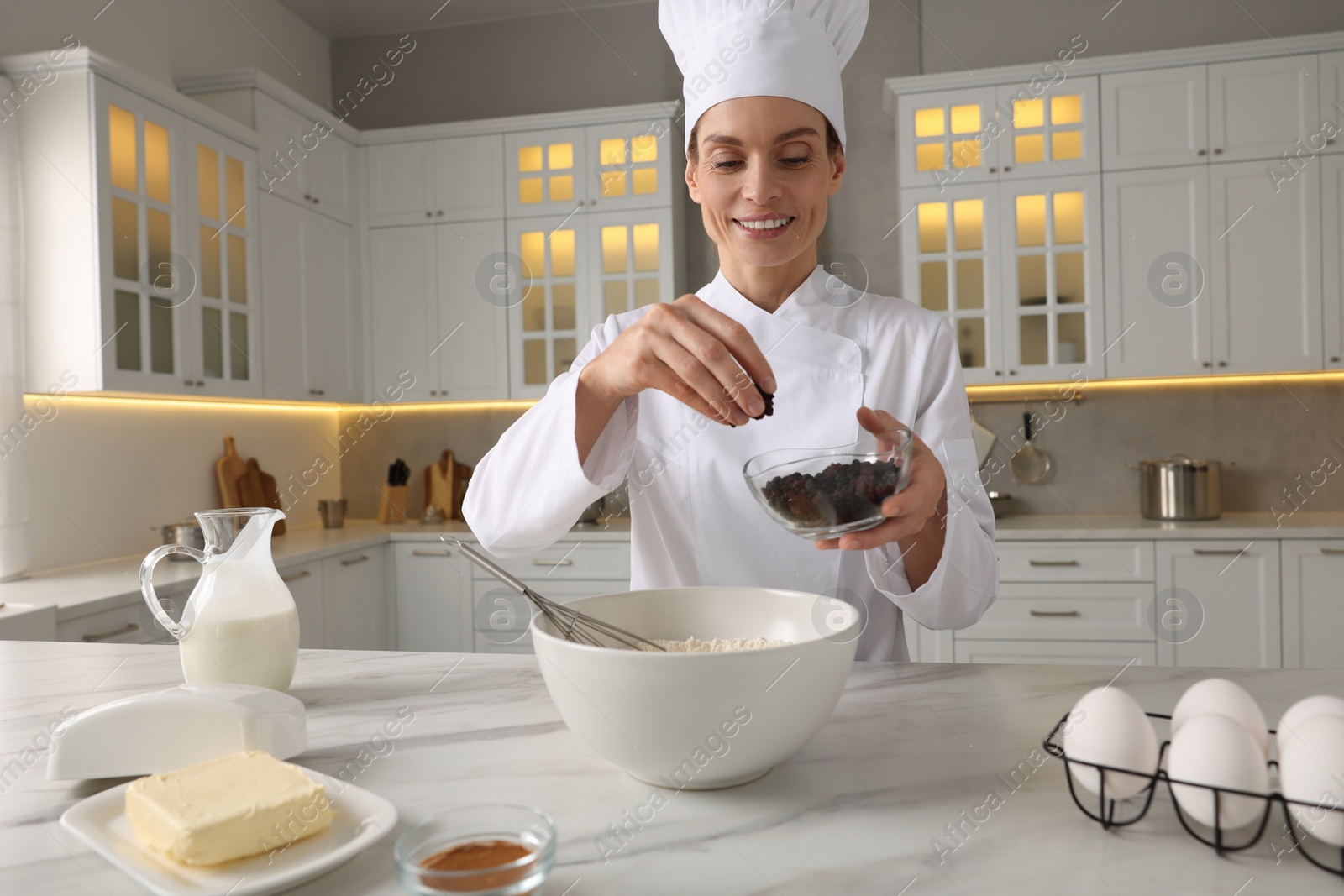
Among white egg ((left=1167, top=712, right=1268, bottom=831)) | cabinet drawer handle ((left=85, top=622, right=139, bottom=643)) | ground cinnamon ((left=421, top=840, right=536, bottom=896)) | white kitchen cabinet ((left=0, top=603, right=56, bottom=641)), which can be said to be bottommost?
cabinet drawer handle ((left=85, top=622, right=139, bottom=643))

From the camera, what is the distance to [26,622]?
2037 millimetres

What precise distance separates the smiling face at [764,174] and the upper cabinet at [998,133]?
2.31 metres

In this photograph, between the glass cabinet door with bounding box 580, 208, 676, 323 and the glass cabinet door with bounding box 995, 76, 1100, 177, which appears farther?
the glass cabinet door with bounding box 580, 208, 676, 323

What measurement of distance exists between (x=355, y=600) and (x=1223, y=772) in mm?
3135

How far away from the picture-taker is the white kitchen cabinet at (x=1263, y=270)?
304 centimetres

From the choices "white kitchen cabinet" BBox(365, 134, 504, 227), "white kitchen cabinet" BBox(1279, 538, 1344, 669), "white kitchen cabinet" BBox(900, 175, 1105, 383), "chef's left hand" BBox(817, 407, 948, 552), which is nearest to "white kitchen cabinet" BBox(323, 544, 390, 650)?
"white kitchen cabinet" BBox(365, 134, 504, 227)

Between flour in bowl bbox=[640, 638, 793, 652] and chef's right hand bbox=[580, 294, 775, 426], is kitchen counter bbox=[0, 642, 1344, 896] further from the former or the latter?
chef's right hand bbox=[580, 294, 775, 426]

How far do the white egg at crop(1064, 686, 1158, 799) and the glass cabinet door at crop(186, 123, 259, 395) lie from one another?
288 centimetres

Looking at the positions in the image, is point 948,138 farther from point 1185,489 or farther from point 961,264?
point 1185,489

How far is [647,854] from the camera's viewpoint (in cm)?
61

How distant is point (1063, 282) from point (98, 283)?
305 cm

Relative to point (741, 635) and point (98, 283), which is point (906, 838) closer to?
point (741, 635)

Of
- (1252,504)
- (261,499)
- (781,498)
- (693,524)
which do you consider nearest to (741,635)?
(781,498)

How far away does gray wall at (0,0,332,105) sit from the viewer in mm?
2643
